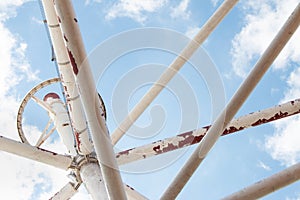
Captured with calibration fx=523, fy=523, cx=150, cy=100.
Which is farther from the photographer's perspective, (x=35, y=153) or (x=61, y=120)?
(x=61, y=120)

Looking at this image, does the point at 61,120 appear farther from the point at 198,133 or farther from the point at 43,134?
the point at 198,133

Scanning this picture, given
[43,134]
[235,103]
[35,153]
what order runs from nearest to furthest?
[235,103] → [35,153] → [43,134]

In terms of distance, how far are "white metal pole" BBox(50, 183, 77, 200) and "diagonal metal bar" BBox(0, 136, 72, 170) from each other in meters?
0.69

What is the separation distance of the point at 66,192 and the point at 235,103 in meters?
4.44

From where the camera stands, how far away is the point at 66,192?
31.1 ft

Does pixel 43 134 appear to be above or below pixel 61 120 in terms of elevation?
below

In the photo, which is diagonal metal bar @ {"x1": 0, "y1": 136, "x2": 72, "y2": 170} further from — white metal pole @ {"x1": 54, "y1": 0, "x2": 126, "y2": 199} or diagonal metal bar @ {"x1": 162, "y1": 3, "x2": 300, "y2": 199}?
diagonal metal bar @ {"x1": 162, "y1": 3, "x2": 300, "y2": 199}

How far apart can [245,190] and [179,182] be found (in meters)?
0.75

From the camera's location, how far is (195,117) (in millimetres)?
8312

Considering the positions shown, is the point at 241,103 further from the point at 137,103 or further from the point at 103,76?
the point at 137,103

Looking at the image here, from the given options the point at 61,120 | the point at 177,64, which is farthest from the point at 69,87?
the point at 61,120

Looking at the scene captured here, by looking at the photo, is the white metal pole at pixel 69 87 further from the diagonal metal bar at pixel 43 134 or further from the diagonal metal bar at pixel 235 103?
the diagonal metal bar at pixel 235 103

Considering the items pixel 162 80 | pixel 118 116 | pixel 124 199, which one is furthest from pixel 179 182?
pixel 162 80

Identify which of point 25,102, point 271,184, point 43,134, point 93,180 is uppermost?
point 25,102
